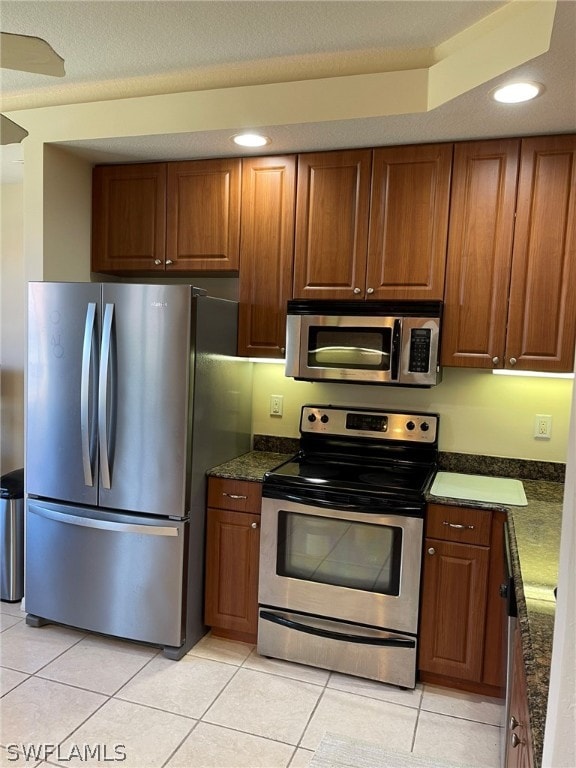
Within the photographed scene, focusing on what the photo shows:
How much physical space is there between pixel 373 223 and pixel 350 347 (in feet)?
1.94

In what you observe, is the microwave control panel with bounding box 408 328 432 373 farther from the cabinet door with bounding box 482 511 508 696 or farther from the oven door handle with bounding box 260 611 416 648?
the oven door handle with bounding box 260 611 416 648

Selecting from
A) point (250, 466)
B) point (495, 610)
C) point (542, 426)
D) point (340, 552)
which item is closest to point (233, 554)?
point (250, 466)

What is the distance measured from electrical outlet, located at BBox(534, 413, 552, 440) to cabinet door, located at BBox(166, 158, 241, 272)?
1681mm

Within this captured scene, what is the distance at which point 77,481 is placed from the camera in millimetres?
2646

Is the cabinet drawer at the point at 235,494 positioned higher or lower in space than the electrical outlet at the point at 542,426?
lower

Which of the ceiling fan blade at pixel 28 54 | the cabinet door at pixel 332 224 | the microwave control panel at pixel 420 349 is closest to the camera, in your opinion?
the ceiling fan blade at pixel 28 54

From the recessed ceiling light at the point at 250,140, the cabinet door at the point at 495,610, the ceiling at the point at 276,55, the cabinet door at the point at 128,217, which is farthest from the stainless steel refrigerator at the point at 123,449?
the cabinet door at the point at 495,610

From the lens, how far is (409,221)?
2523 millimetres

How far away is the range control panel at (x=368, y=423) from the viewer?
274 centimetres

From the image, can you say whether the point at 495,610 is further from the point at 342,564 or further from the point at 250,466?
the point at 250,466

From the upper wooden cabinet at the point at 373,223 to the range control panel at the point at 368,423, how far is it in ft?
1.99

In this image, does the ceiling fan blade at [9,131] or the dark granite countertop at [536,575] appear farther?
the ceiling fan blade at [9,131]

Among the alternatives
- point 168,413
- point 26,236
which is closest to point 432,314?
point 168,413

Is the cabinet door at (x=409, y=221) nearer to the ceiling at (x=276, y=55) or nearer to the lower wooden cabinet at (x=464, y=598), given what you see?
the ceiling at (x=276, y=55)
